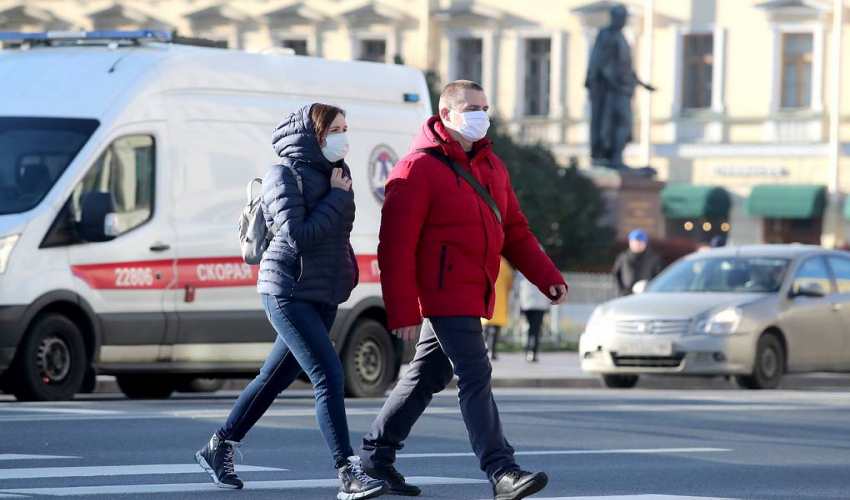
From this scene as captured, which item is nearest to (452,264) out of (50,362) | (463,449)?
(463,449)

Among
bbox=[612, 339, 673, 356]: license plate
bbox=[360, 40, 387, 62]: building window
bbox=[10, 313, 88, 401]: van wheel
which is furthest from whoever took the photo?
bbox=[360, 40, 387, 62]: building window

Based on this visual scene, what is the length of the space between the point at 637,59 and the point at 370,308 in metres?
36.7

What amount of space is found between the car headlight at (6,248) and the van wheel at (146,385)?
2.59m

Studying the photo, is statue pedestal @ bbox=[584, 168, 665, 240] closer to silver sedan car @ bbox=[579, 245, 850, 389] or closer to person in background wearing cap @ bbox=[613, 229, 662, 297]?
person in background wearing cap @ bbox=[613, 229, 662, 297]

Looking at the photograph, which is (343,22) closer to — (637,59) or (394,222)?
(637,59)

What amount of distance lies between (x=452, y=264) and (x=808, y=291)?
11002mm

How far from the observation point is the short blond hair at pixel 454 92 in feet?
28.6

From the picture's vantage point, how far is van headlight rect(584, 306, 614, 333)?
18.7 m

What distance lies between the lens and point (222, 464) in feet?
29.7

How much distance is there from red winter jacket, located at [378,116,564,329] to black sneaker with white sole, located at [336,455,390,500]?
671 millimetres

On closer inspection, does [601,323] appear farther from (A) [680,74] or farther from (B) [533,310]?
(A) [680,74]

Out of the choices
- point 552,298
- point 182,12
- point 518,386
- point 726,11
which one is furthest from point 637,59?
point 552,298

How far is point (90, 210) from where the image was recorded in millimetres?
14180

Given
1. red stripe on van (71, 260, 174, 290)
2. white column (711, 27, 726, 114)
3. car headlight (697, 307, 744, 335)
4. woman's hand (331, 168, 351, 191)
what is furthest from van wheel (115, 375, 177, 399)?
white column (711, 27, 726, 114)
